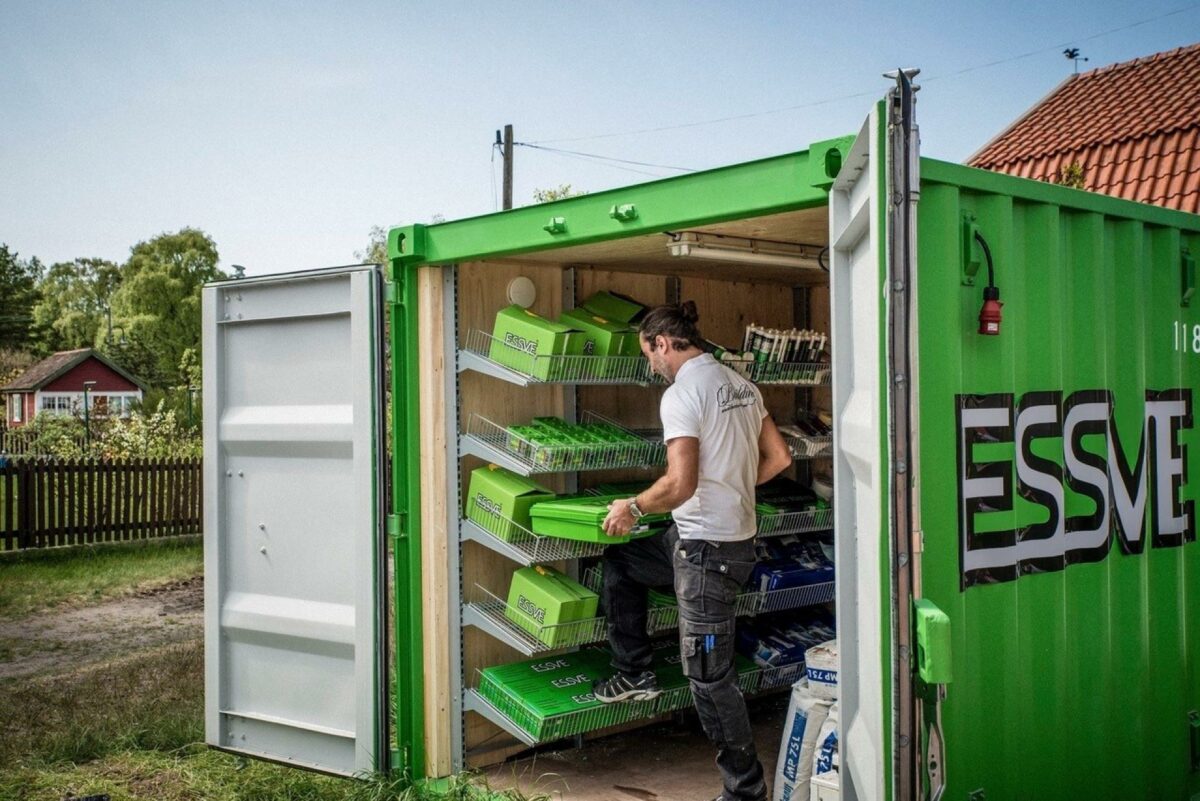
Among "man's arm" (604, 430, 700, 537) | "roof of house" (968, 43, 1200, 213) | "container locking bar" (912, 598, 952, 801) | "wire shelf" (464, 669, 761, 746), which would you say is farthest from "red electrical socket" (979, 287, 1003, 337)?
"roof of house" (968, 43, 1200, 213)

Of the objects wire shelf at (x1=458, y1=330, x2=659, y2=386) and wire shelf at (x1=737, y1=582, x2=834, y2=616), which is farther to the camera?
wire shelf at (x1=737, y1=582, x2=834, y2=616)

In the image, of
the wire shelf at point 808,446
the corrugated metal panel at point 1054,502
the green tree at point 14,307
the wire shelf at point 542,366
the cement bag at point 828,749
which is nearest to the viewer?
the corrugated metal panel at point 1054,502

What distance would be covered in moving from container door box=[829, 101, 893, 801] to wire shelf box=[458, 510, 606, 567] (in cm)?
188

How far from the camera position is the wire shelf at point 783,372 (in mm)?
5668

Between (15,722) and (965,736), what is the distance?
6056 millimetres

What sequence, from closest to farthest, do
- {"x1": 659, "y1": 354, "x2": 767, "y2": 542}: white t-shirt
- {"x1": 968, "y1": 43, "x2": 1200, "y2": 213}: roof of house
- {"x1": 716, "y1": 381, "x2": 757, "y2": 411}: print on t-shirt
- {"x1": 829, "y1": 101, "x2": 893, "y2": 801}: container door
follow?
{"x1": 829, "y1": 101, "x2": 893, "y2": 801}: container door < {"x1": 659, "y1": 354, "x2": 767, "y2": 542}: white t-shirt < {"x1": 716, "y1": 381, "x2": 757, "y2": 411}: print on t-shirt < {"x1": 968, "y1": 43, "x2": 1200, "y2": 213}: roof of house

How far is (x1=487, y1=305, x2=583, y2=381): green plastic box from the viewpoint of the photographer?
202 inches

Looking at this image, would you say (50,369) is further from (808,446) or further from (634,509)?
(634,509)

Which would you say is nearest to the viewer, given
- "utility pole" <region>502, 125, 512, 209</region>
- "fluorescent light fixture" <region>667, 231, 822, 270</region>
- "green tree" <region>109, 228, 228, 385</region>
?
"fluorescent light fixture" <region>667, 231, 822, 270</region>

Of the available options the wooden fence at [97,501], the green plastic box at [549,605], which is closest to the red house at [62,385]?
the wooden fence at [97,501]

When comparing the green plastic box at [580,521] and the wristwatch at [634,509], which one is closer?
the wristwatch at [634,509]

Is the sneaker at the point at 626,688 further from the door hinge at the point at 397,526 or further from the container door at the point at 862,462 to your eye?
the container door at the point at 862,462

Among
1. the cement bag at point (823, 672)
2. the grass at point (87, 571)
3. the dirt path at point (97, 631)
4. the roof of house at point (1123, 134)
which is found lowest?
the dirt path at point (97, 631)

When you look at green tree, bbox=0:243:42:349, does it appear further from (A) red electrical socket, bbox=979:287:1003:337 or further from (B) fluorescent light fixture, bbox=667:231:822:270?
(A) red electrical socket, bbox=979:287:1003:337
